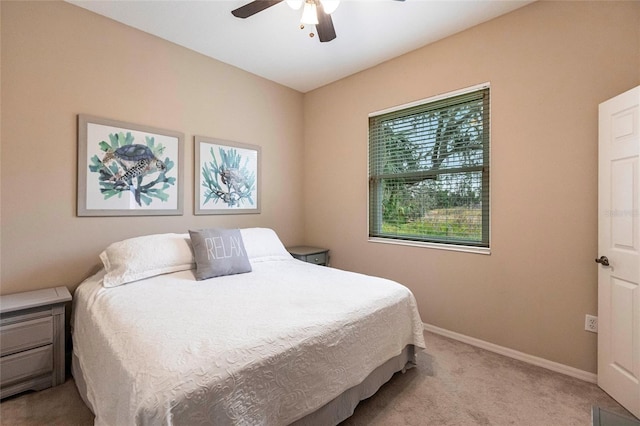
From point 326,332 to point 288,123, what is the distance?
3.03 meters

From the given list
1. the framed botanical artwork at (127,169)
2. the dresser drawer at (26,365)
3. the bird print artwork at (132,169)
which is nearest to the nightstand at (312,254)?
the framed botanical artwork at (127,169)

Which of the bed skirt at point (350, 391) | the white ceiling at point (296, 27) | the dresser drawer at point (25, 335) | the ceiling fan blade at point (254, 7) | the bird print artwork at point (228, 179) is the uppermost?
the white ceiling at point (296, 27)

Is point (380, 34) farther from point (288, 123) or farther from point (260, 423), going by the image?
point (260, 423)

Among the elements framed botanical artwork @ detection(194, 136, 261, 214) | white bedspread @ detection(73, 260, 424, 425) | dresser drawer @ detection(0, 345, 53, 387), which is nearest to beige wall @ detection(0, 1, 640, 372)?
framed botanical artwork @ detection(194, 136, 261, 214)

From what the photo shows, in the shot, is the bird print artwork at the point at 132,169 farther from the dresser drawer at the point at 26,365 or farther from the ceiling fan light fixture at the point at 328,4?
the ceiling fan light fixture at the point at 328,4

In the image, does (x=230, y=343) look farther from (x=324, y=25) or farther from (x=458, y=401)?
(x=324, y=25)

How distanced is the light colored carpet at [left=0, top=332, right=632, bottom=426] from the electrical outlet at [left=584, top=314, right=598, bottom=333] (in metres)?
0.37

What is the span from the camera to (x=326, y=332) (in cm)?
145

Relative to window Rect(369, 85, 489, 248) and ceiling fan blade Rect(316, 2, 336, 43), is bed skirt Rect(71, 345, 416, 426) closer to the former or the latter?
window Rect(369, 85, 489, 248)

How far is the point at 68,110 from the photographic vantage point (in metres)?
2.28

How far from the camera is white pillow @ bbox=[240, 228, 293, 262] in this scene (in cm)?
275

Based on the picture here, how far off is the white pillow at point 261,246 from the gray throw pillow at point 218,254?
224mm

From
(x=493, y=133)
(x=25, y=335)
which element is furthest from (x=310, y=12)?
(x=25, y=335)

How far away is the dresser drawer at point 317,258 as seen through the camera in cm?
344
